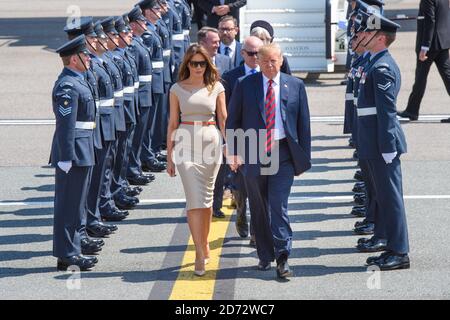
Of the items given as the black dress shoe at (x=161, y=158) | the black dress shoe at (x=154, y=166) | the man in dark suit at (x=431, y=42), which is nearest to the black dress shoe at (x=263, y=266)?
the black dress shoe at (x=154, y=166)

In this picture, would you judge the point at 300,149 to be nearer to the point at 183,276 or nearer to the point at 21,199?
the point at 183,276

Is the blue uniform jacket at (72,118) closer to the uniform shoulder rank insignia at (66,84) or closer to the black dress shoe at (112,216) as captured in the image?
the uniform shoulder rank insignia at (66,84)

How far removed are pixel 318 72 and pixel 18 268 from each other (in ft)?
35.0

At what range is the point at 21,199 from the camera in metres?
12.6

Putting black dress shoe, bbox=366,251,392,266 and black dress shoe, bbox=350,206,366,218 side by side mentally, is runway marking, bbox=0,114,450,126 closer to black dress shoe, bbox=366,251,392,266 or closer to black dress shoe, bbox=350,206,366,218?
black dress shoe, bbox=350,206,366,218

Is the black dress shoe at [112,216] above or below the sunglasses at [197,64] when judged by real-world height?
below

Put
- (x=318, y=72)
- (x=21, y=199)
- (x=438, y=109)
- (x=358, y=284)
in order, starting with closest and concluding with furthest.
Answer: (x=358, y=284)
(x=21, y=199)
(x=438, y=109)
(x=318, y=72)

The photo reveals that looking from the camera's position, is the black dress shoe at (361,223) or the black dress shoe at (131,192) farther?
the black dress shoe at (131,192)

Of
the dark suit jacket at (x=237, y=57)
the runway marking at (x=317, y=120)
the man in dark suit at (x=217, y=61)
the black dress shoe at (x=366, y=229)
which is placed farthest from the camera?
the runway marking at (x=317, y=120)

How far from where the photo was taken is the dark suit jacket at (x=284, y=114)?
9.62m

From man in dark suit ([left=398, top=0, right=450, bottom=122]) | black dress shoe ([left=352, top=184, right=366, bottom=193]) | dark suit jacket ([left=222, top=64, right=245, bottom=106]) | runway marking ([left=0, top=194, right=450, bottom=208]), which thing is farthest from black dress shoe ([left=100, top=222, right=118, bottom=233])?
man in dark suit ([left=398, top=0, right=450, bottom=122])

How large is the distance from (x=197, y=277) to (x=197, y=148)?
43.0 inches

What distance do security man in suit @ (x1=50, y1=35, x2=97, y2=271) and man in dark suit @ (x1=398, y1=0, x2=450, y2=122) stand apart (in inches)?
278

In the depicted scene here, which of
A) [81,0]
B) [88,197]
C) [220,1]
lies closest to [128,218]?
[88,197]
